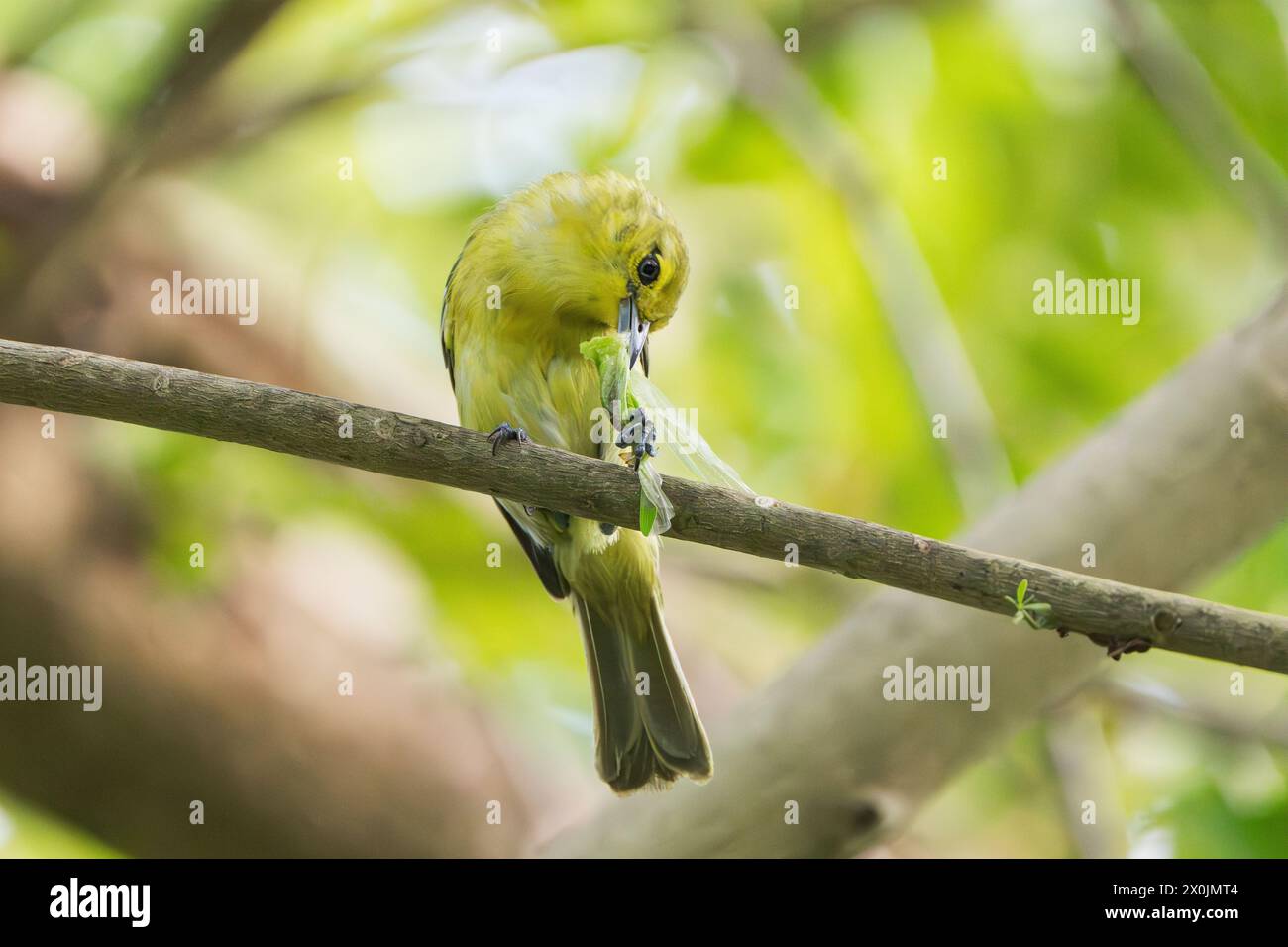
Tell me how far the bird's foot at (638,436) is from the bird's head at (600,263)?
74 cm

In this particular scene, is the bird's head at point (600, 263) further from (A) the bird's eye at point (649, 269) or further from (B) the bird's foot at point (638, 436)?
(B) the bird's foot at point (638, 436)

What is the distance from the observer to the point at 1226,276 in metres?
5.12

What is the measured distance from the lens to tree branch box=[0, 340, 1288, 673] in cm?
227

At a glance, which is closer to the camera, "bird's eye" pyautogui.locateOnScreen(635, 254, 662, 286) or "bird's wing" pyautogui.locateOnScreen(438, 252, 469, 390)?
"bird's eye" pyautogui.locateOnScreen(635, 254, 662, 286)

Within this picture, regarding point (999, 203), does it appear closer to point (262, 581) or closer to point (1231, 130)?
point (1231, 130)

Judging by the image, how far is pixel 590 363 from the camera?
3756mm

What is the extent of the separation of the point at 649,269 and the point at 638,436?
3.57 ft

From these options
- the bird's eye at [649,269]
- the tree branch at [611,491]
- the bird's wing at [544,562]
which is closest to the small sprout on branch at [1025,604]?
the tree branch at [611,491]

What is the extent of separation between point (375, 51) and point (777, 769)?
283 cm

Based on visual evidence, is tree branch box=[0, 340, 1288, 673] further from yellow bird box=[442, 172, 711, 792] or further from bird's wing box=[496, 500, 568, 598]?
bird's wing box=[496, 500, 568, 598]

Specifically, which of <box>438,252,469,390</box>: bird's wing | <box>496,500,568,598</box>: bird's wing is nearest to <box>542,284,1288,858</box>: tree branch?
<box>496,500,568,598</box>: bird's wing

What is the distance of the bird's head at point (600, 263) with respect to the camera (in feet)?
11.8

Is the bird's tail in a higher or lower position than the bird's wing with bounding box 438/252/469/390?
lower

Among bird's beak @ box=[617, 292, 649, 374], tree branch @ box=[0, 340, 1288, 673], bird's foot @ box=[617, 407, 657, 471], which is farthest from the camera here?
bird's beak @ box=[617, 292, 649, 374]
